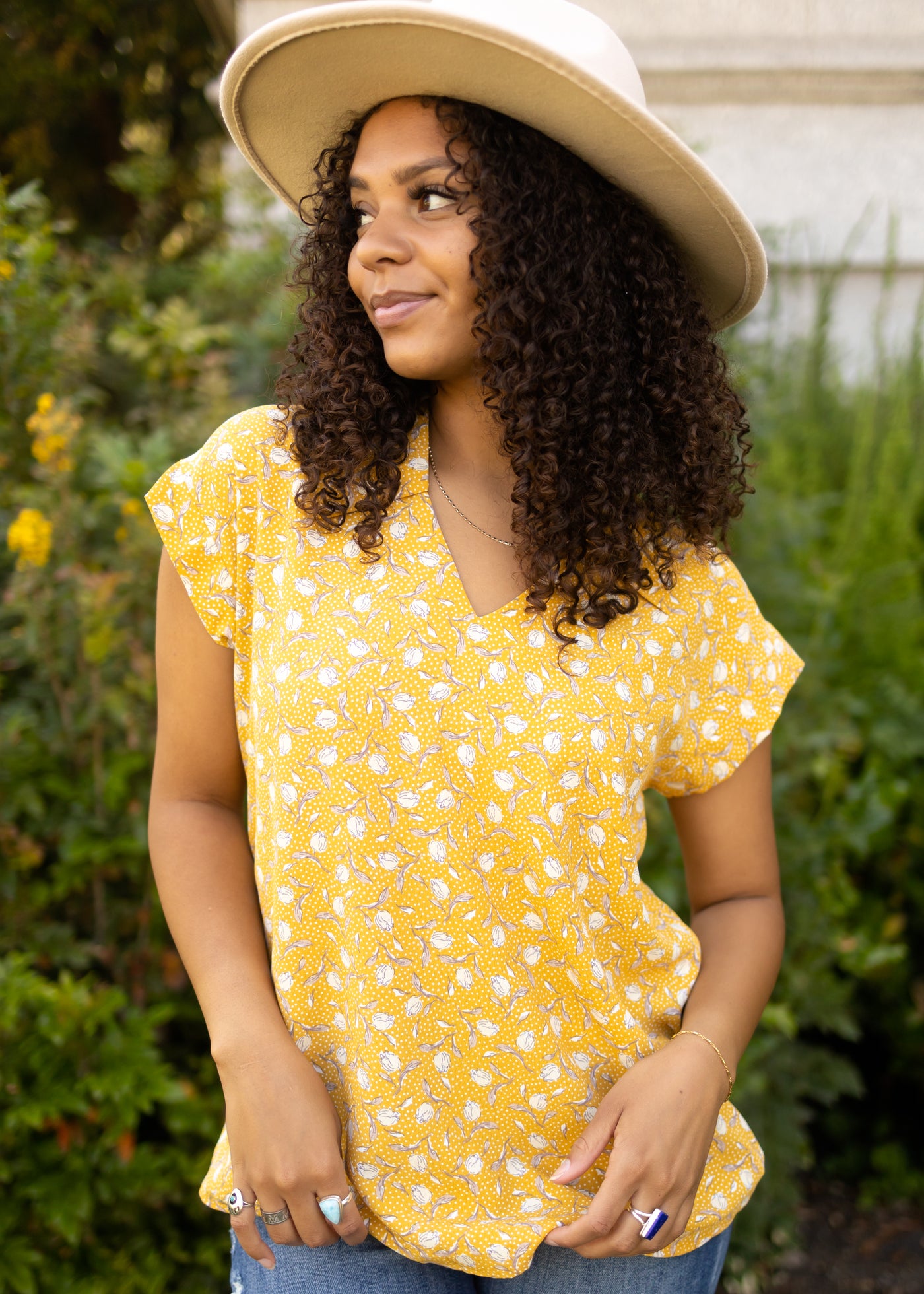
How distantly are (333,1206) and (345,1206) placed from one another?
1cm

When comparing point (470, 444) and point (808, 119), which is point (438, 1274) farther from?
point (808, 119)

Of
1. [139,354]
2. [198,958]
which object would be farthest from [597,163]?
[139,354]

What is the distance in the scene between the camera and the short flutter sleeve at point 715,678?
1530mm

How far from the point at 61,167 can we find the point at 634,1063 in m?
4.39

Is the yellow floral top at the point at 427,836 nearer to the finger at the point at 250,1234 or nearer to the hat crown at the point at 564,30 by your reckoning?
the finger at the point at 250,1234

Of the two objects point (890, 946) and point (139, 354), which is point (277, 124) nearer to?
point (139, 354)

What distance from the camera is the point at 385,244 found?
4.52ft

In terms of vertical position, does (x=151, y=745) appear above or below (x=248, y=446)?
below

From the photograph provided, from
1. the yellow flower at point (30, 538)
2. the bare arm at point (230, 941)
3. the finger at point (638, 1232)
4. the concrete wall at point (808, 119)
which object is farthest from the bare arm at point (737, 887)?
the concrete wall at point (808, 119)

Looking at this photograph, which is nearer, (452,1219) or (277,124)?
(452,1219)

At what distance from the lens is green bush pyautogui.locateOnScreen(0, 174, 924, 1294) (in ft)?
6.72

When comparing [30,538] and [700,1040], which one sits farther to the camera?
[30,538]

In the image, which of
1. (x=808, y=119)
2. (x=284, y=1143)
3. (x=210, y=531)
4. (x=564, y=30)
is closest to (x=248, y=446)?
(x=210, y=531)

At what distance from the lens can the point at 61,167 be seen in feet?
15.0
